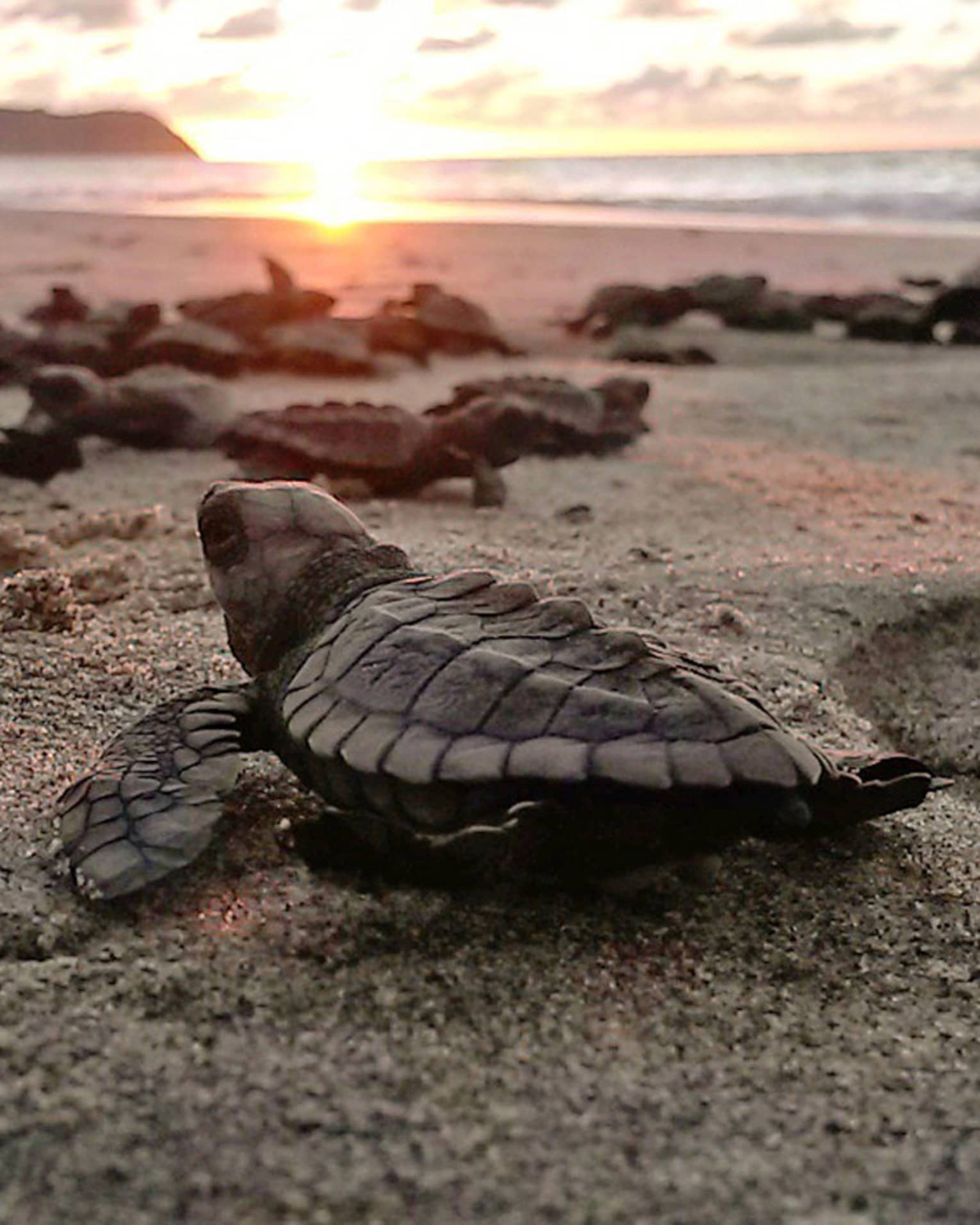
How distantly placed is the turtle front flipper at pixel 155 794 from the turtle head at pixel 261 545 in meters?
0.20

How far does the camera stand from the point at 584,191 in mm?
30031

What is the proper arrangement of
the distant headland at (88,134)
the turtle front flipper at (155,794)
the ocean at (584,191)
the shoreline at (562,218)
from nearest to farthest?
the turtle front flipper at (155,794) < the shoreline at (562,218) < the ocean at (584,191) < the distant headland at (88,134)

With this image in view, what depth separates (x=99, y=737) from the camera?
2.26 meters

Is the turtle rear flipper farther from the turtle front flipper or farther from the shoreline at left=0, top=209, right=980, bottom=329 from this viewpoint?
the shoreline at left=0, top=209, right=980, bottom=329

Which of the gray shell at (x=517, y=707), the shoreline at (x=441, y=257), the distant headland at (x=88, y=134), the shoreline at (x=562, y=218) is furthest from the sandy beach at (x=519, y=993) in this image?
the distant headland at (x=88, y=134)

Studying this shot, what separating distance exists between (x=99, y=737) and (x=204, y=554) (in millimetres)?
398

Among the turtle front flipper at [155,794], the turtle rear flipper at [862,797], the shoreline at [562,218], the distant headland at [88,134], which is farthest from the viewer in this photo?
the distant headland at [88,134]

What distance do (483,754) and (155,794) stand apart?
1.76 feet

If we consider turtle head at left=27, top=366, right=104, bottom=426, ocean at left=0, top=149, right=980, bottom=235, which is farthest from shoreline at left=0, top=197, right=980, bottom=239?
turtle head at left=27, top=366, right=104, bottom=426

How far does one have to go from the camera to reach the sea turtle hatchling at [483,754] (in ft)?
5.24

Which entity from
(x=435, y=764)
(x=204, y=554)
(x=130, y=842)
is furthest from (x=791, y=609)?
(x=130, y=842)

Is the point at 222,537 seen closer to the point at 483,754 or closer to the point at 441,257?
the point at 483,754

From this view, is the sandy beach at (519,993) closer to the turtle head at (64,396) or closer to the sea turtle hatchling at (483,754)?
the sea turtle hatchling at (483,754)

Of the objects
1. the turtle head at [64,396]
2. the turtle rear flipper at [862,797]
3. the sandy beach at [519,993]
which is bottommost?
the sandy beach at [519,993]
